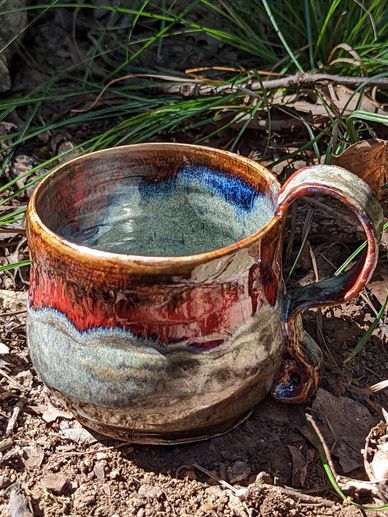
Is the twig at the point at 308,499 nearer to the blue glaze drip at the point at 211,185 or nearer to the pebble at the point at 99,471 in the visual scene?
the pebble at the point at 99,471

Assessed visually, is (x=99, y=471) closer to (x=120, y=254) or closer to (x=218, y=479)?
(x=218, y=479)

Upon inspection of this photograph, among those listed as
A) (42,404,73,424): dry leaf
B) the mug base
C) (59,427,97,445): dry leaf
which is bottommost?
(42,404,73,424): dry leaf

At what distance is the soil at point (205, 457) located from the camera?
1.24 meters

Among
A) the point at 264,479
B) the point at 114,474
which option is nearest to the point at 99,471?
the point at 114,474

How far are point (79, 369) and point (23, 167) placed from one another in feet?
3.05

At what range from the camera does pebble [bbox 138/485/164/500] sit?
1.25 m

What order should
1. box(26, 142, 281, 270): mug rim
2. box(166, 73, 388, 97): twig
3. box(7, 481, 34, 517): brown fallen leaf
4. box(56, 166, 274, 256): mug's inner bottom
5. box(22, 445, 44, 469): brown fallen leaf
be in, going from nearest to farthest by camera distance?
1. box(26, 142, 281, 270): mug rim
2. box(7, 481, 34, 517): brown fallen leaf
3. box(22, 445, 44, 469): brown fallen leaf
4. box(56, 166, 274, 256): mug's inner bottom
5. box(166, 73, 388, 97): twig

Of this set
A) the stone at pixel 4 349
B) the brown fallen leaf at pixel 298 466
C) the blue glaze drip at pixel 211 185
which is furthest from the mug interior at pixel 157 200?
the brown fallen leaf at pixel 298 466

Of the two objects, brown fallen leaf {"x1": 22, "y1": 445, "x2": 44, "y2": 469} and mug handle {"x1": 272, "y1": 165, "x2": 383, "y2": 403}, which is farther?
brown fallen leaf {"x1": 22, "y1": 445, "x2": 44, "y2": 469}

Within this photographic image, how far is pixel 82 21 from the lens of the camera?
239 centimetres

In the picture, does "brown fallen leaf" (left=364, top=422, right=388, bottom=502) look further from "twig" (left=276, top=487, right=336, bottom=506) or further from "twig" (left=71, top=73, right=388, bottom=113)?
"twig" (left=71, top=73, right=388, bottom=113)

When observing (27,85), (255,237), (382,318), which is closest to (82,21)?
(27,85)

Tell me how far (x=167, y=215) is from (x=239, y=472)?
49 cm

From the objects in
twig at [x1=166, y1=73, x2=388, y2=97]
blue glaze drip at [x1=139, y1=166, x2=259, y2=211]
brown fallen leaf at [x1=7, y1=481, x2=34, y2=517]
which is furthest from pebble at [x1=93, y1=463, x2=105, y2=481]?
twig at [x1=166, y1=73, x2=388, y2=97]
